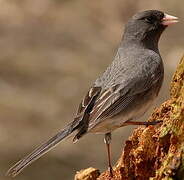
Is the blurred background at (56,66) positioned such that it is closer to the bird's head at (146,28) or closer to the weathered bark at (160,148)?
the bird's head at (146,28)

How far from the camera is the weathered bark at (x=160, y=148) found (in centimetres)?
446

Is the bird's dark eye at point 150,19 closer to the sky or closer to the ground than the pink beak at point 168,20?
closer to the sky

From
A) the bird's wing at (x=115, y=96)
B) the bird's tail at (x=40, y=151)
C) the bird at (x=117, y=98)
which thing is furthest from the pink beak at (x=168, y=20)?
the bird's tail at (x=40, y=151)

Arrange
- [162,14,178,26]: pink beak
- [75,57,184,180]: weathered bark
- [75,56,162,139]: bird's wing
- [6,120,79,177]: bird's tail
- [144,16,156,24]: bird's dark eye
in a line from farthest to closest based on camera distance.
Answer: [144,16,156,24]: bird's dark eye
[162,14,178,26]: pink beak
[75,56,162,139]: bird's wing
[6,120,79,177]: bird's tail
[75,57,184,180]: weathered bark

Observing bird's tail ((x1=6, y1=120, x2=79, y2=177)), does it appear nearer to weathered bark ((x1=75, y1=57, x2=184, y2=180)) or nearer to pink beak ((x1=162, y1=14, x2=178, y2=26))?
weathered bark ((x1=75, y1=57, x2=184, y2=180))

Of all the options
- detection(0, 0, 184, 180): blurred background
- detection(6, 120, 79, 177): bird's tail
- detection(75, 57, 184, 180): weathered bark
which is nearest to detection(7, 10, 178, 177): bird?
detection(6, 120, 79, 177): bird's tail

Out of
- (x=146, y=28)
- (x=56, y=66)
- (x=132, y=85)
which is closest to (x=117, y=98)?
(x=132, y=85)

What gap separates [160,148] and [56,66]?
9.48 metres

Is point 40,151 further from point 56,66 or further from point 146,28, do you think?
point 56,66

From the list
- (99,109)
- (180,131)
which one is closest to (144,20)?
(99,109)

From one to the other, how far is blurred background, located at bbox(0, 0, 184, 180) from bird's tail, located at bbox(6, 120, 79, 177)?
458 centimetres

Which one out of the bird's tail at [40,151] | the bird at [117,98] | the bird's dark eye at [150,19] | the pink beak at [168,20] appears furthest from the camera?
the bird's dark eye at [150,19]

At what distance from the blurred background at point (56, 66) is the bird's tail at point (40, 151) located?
458cm

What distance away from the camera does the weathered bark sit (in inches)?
176
